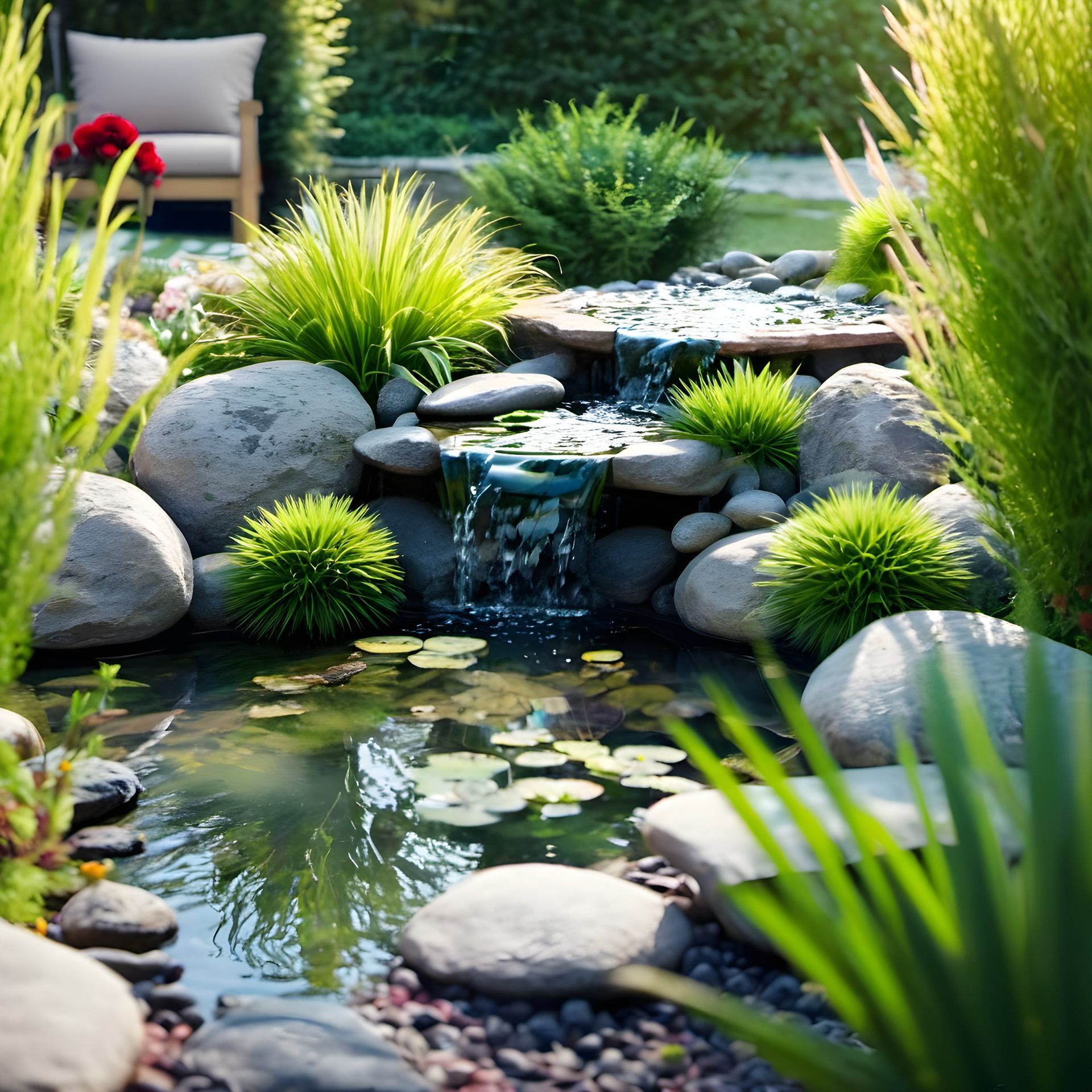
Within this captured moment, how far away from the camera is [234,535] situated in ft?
14.8

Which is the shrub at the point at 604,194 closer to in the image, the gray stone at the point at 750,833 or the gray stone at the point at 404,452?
the gray stone at the point at 404,452

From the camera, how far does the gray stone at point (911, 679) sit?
2.76 metres

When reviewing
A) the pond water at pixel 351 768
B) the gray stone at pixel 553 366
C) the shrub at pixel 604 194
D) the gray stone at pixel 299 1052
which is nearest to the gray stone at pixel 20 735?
the pond water at pixel 351 768

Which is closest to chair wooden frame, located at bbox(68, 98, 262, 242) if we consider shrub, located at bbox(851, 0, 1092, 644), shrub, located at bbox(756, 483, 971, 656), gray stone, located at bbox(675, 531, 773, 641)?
gray stone, located at bbox(675, 531, 773, 641)

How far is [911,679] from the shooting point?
2.86m

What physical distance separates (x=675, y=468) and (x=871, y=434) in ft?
2.17

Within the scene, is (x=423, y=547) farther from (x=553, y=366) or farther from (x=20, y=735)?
(x=20, y=735)

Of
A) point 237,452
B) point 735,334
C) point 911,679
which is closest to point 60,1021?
point 911,679

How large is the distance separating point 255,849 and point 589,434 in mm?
2425

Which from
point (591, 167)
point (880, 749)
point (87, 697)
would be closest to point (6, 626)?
point (87, 697)

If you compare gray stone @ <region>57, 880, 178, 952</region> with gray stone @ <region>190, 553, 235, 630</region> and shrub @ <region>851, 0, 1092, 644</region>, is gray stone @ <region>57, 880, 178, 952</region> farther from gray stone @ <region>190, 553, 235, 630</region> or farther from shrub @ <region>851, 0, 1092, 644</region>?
shrub @ <region>851, 0, 1092, 644</region>

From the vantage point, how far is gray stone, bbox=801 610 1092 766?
9.05 feet

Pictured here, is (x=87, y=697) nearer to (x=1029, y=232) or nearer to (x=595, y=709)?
(x=595, y=709)

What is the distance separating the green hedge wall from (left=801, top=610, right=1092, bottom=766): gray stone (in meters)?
10.5
